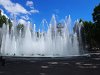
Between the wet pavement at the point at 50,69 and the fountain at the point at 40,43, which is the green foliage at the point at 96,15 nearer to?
the fountain at the point at 40,43

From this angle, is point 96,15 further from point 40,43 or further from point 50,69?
point 50,69

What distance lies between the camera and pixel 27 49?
39.9m

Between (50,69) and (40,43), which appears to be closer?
(50,69)

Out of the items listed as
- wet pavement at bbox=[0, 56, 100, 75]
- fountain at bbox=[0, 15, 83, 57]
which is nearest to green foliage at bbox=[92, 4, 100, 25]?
fountain at bbox=[0, 15, 83, 57]

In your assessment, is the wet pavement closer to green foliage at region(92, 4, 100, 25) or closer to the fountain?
the fountain

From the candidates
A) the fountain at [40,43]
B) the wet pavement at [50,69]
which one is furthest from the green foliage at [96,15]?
the wet pavement at [50,69]

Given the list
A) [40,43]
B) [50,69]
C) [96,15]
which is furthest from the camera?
[96,15]

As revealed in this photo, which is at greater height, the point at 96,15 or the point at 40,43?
the point at 96,15

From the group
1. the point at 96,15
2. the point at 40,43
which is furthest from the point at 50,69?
the point at 96,15

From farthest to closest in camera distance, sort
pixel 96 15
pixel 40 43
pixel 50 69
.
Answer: pixel 96 15
pixel 40 43
pixel 50 69

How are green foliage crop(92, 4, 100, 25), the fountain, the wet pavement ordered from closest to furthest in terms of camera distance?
the wet pavement → the fountain → green foliage crop(92, 4, 100, 25)

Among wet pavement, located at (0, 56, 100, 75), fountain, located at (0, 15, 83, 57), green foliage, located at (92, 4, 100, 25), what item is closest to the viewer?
wet pavement, located at (0, 56, 100, 75)

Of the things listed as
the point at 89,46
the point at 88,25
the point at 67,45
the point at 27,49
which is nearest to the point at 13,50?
the point at 27,49

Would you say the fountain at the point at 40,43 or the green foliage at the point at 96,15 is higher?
the green foliage at the point at 96,15
